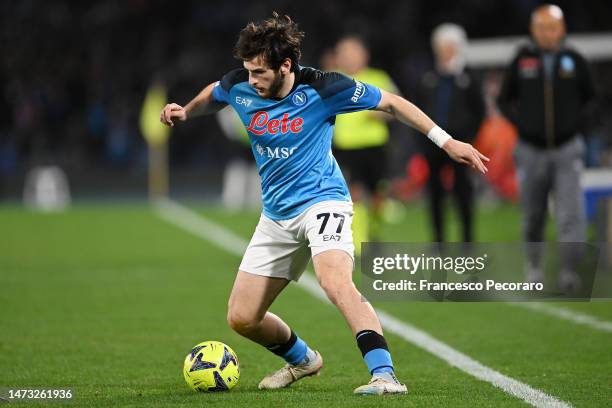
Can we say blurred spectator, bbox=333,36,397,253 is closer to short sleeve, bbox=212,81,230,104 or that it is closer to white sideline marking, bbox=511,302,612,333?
white sideline marking, bbox=511,302,612,333

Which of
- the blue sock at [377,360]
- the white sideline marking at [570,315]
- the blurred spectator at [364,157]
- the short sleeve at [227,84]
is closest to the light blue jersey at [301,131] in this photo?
the short sleeve at [227,84]

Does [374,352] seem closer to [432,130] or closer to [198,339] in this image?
[432,130]

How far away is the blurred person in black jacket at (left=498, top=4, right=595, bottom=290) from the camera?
10.8m

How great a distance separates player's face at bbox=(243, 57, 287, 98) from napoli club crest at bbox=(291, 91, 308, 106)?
106mm

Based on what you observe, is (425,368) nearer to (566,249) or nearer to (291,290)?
(566,249)

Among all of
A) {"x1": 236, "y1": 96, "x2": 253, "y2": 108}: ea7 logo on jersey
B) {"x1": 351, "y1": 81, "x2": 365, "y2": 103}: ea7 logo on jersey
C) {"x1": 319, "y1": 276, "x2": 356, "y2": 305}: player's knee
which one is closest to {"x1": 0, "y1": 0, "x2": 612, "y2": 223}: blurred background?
{"x1": 236, "y1": 96, "x2": 253, "y2": 108}: ea7 logo on jersey

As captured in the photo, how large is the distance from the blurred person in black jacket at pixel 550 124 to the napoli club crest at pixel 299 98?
189 inches

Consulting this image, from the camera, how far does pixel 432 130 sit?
6.39 m

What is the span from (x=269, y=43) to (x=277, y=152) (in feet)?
2.05

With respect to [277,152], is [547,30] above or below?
above

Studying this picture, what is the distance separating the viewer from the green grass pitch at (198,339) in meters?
6.46

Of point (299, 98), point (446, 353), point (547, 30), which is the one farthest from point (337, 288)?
point (547, 30)

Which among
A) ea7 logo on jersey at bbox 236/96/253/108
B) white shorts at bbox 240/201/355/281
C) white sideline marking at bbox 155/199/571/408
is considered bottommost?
white sideline marking at bbox 155/199/571/408

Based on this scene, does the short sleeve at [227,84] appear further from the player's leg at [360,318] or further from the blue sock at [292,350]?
the blue sock at [292,350]
